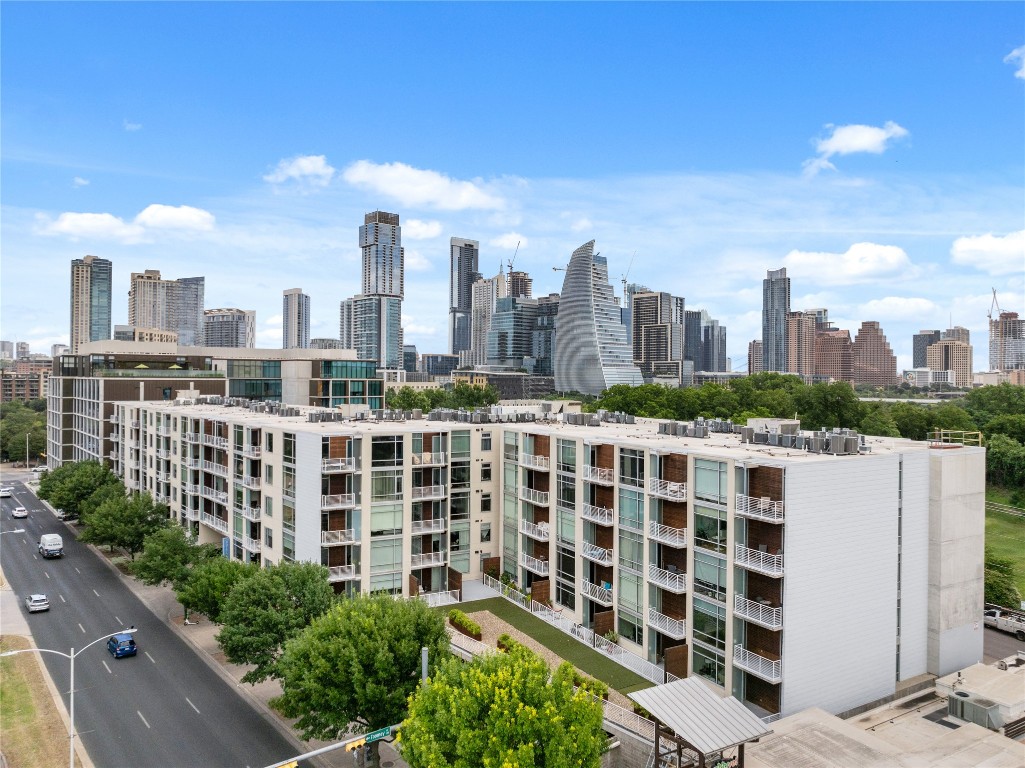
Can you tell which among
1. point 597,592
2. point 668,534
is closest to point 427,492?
point 597,592

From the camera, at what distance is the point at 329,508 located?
50.0 metres

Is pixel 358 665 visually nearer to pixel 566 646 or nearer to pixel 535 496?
pixel 566 646

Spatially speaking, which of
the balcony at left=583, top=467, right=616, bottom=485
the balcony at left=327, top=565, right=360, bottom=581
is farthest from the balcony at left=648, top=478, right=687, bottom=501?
the balcony at left=327, top=565, right=360, bottom=581

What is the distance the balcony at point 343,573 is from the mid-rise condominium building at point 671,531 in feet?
0.74

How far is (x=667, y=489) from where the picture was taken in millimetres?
42750

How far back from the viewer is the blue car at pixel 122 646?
48.6m

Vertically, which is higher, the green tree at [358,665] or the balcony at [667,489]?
the balcony at [667,489]

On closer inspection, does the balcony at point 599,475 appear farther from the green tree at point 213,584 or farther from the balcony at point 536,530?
the green tree at point 213,584

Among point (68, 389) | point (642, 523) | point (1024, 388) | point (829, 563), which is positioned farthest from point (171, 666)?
point (1024, 388)

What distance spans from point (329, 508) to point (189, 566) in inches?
652

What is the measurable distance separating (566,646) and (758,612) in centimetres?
1423

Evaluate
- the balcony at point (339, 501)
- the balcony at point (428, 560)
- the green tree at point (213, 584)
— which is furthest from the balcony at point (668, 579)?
the green tree at point (213, 584)

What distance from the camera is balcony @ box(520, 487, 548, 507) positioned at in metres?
54.4

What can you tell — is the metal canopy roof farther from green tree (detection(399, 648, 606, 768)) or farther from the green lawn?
the green lawn
